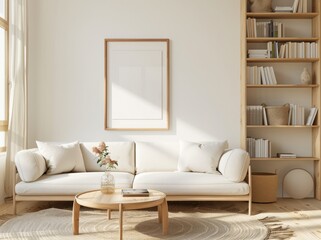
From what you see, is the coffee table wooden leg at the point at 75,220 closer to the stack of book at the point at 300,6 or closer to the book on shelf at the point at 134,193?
the book on shelf at the point at 134,193

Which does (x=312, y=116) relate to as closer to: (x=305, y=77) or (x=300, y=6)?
(x=305, y=77)

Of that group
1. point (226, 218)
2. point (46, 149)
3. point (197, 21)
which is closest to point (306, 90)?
point (197, 21)

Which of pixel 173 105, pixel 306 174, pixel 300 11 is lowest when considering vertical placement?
pixel 306 174

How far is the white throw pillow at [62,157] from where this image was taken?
504 cm

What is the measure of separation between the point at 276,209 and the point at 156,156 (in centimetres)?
152

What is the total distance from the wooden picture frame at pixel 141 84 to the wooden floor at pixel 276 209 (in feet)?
3.88

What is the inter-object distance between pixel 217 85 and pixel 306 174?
1595 mm

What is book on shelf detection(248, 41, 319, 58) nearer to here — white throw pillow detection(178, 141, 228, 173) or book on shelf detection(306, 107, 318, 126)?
book on shelf detection(306, 107, 318, 126)

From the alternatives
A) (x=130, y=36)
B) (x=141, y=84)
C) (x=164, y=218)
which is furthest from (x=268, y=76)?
(x=164, y=218)

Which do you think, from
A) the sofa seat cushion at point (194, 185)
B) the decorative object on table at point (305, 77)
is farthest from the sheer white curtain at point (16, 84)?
the decorative object on table at point (305, 77)

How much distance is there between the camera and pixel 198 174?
16.2 feet

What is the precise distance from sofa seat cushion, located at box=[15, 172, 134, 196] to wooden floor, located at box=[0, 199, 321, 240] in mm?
363

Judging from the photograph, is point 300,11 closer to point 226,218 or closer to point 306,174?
point 306,174

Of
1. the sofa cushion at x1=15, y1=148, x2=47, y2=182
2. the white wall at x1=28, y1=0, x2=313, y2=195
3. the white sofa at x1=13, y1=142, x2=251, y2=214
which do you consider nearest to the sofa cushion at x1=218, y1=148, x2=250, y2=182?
the white sofa at x1=13, y1=142, x2=251, y2=214
